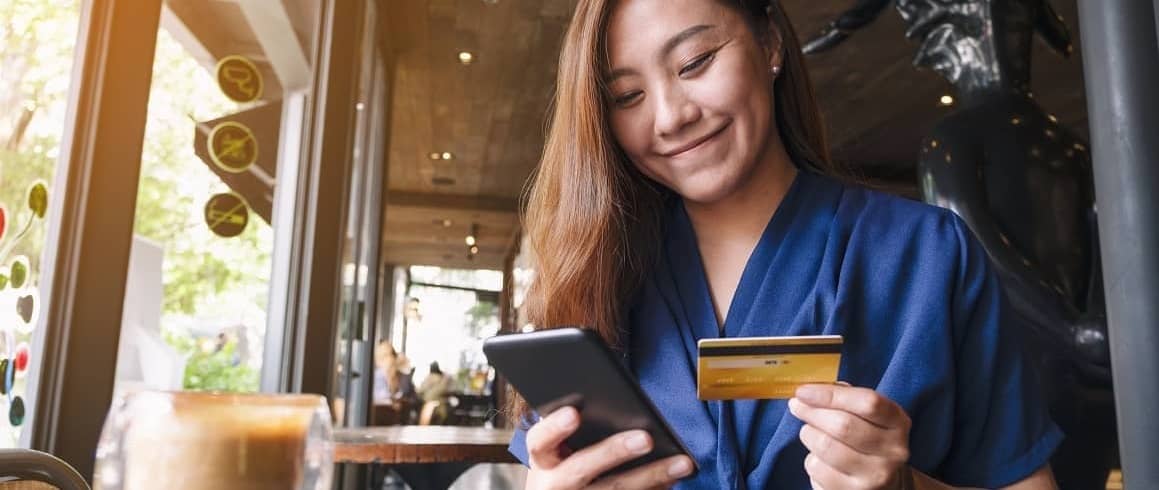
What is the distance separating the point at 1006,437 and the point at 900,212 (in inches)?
11.9

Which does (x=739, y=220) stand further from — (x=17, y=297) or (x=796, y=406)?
(x=17, y=297)

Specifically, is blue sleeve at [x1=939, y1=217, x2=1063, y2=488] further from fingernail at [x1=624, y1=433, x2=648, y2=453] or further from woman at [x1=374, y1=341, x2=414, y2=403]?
woman at [x1=374, y1=341, x2=414, y2=403]

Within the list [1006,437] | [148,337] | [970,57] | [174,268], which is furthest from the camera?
[174,268]

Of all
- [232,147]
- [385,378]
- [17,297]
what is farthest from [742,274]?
[385,378]

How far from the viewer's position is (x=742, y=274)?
1178mm

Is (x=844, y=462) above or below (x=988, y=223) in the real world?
below

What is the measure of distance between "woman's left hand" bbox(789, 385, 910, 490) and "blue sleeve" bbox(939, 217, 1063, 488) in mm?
242

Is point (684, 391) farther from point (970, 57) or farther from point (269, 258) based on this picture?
point (269, 258)

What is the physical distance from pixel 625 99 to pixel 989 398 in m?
0.60

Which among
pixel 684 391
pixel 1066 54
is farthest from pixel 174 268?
pixel 1066 54

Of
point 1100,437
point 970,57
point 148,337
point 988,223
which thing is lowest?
point 1100,437

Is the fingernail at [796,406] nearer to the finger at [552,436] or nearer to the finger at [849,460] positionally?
the finger at [849,460]

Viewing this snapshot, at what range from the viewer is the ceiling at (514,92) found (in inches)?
216

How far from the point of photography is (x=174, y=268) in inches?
101
